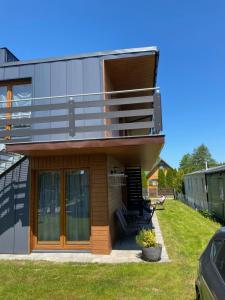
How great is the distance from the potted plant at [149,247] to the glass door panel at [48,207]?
2859mm

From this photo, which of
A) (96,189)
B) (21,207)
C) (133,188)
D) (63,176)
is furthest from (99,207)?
(133,188)

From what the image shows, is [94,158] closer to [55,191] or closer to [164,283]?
[55,191]

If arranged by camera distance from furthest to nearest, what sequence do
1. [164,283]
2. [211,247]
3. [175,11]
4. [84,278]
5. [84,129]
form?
[175,11], [84,129], [84,278], [164,283], [211,247]

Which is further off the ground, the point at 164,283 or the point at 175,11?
the point at 175,11

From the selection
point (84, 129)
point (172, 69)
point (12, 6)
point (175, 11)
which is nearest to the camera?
point (84, 129)

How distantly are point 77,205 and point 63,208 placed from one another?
47cm

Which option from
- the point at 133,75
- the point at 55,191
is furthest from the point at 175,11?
the point at 55,191

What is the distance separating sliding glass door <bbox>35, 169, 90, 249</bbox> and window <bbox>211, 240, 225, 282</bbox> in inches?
232

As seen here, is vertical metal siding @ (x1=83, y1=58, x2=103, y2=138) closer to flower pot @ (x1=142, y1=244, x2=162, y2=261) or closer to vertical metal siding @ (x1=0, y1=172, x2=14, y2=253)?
vertical metal siding @ (x1=0, y1=172, x2=14, y2=253)

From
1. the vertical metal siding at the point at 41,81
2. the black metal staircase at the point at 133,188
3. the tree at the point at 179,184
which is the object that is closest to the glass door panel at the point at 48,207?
the vertical metal siding at the point at 41,81

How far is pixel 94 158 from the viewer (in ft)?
29.5

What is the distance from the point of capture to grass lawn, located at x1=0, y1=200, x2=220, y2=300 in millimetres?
5617

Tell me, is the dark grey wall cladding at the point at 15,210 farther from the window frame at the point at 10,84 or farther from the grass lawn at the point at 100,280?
the window frame at the point at 10,84

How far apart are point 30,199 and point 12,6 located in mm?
6796
